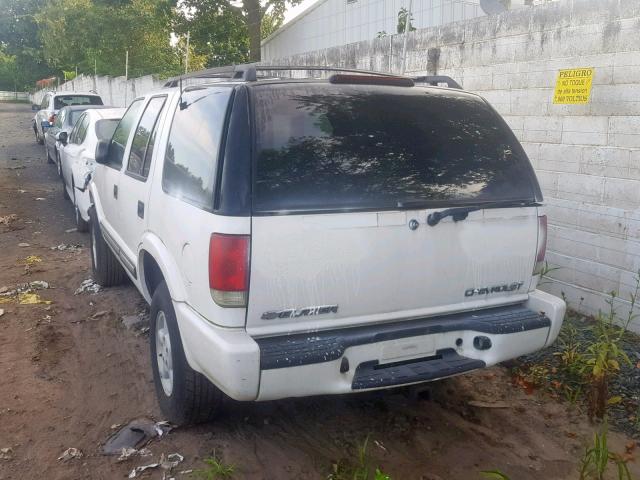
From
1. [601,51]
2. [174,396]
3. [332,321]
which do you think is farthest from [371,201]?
[601,51]

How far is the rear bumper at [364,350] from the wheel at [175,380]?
0.76 feet

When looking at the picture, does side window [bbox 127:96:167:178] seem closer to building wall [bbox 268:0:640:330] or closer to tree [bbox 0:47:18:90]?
building wall [bbox 268:0:640:330]

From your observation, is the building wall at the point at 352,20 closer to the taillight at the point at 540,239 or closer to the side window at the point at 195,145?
the taillight at the point at 540,239

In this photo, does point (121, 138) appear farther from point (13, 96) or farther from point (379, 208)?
point (13, 96)

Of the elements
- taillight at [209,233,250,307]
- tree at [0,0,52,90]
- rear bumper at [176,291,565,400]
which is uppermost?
tree at [0,0,52,90]

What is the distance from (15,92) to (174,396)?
63.6 m

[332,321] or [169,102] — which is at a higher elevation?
[169,102]

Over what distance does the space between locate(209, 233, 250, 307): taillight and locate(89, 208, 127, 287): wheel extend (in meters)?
3.32

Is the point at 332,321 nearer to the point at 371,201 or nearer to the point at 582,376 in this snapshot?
the point at 371,201

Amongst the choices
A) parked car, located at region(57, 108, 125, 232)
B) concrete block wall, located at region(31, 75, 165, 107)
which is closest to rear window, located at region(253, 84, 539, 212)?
parked car, located at region(57, 108, 125, 232)

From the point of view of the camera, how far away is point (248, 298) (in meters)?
2.92

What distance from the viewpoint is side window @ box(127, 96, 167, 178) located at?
4.29 metres

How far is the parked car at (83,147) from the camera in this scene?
787 centimetres

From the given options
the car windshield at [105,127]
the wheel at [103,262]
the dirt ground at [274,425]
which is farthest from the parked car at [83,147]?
the dirt ground at [274,425]
